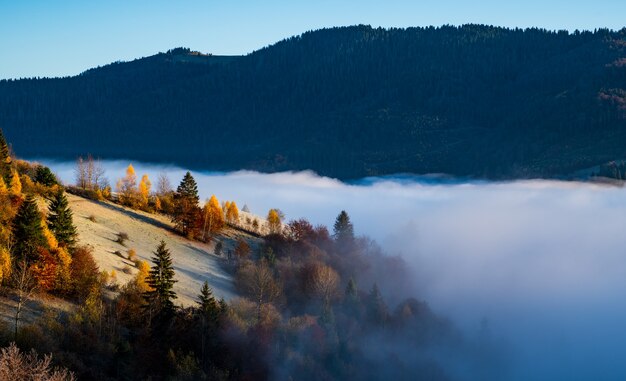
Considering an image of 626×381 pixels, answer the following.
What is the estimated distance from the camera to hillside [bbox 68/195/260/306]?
100 meters

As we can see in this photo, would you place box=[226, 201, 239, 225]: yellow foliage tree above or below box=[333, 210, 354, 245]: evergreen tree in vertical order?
above

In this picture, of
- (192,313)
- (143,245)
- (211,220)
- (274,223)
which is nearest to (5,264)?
(192,313)

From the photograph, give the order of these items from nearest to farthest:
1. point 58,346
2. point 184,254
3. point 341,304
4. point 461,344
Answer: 1. point 58,346
2. point 184,254
3. point 341,304
4. point 461,344

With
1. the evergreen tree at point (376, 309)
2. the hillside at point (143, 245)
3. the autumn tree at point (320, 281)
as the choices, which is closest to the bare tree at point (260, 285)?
the hillside at point (143, 245)

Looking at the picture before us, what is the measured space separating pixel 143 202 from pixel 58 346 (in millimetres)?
75418

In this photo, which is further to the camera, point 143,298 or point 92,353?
point 143,298

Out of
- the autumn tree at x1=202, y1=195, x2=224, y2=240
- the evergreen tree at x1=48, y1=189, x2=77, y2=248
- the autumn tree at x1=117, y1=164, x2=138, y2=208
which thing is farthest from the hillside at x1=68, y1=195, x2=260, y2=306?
the evergreen tree at x1=48, y1=189, x2=77, y2=248

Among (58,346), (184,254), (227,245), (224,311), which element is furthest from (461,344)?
(58,346)

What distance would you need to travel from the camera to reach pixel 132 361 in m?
76.2

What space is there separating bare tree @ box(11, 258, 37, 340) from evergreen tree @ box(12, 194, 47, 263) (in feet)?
5.31

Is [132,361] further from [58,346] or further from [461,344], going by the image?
[461,344]

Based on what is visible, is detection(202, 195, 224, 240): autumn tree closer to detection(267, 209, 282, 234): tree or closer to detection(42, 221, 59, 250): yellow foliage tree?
detection(267, 209, 282, 234): tree

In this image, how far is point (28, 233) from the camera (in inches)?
3253

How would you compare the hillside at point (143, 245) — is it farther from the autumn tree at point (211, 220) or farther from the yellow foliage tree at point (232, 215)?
the yellow foliage tree at point (232, 215)
